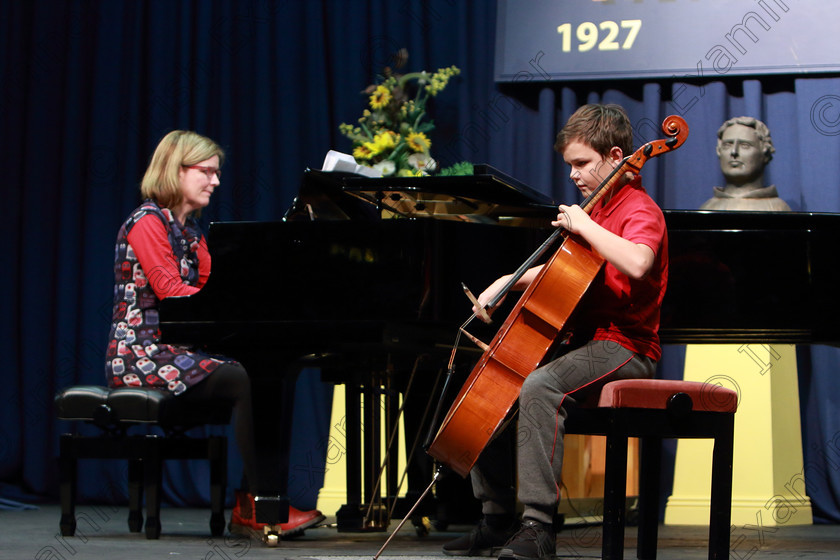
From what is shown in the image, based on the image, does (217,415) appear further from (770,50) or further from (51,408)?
(770,50)

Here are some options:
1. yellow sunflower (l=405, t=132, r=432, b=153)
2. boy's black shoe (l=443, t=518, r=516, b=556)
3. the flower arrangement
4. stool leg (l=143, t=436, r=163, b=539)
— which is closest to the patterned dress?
stool leg (l=143, t=436, r=163, b=539)

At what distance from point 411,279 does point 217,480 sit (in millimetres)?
1175

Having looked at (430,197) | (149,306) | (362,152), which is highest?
(362,152)

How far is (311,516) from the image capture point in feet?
11.4

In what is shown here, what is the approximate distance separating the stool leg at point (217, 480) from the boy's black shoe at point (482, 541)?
41.5 inches

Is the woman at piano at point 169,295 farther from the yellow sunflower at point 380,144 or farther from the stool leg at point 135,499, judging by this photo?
the yellow sunflower at point 380,144

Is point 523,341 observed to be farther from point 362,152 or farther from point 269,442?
point 362,152

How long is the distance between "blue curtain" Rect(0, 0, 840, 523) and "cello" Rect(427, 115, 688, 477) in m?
2.58

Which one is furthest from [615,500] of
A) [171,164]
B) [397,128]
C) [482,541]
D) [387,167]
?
[397,128]

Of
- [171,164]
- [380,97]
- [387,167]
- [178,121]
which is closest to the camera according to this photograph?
[171,164]

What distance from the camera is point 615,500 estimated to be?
2.43 meters

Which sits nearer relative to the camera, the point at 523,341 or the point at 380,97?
the point at 523,341

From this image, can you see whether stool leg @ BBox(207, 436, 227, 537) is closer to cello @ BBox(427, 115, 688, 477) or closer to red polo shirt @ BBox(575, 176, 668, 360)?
cello @ BBox(427, 115, 688, 477)

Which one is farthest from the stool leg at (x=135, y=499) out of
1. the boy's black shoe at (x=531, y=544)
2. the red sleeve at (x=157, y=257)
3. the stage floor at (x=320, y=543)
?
the boy's black shoe at (x=531, y=544)
